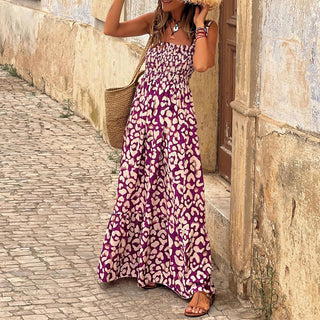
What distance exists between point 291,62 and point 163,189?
1.28 metres

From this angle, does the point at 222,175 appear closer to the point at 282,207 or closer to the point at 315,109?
the point at 282,207

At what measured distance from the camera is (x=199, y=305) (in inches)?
221

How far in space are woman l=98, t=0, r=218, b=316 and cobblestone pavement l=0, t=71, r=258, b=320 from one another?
0.17m

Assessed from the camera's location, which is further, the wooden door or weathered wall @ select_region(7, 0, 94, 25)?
weathered wall @ select_region(7, 0, 94, 25)

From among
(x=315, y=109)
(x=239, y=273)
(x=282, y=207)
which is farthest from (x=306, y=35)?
(x=239, y=273)

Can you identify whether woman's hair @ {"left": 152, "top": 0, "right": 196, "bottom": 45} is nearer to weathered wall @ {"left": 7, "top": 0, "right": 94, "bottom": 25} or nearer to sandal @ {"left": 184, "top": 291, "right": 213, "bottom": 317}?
sandal @ {"left": 184, "top": 291, "right": 213, "bottom": 317}

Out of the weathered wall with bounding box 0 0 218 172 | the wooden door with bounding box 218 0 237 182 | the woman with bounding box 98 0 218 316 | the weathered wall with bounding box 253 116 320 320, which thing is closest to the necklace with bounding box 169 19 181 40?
the woman with bounding box 98 0 218 316

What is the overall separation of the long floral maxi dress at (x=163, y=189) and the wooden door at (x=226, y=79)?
877 millimetres

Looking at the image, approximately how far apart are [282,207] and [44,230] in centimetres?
240

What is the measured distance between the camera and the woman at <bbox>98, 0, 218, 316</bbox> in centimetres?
558

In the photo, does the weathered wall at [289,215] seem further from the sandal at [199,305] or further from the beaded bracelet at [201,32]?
the beaded bracelet at [201,32]

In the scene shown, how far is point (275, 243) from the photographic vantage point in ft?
17.1

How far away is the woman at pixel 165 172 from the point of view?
Result: 558 centimetres

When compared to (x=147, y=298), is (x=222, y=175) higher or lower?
higher
